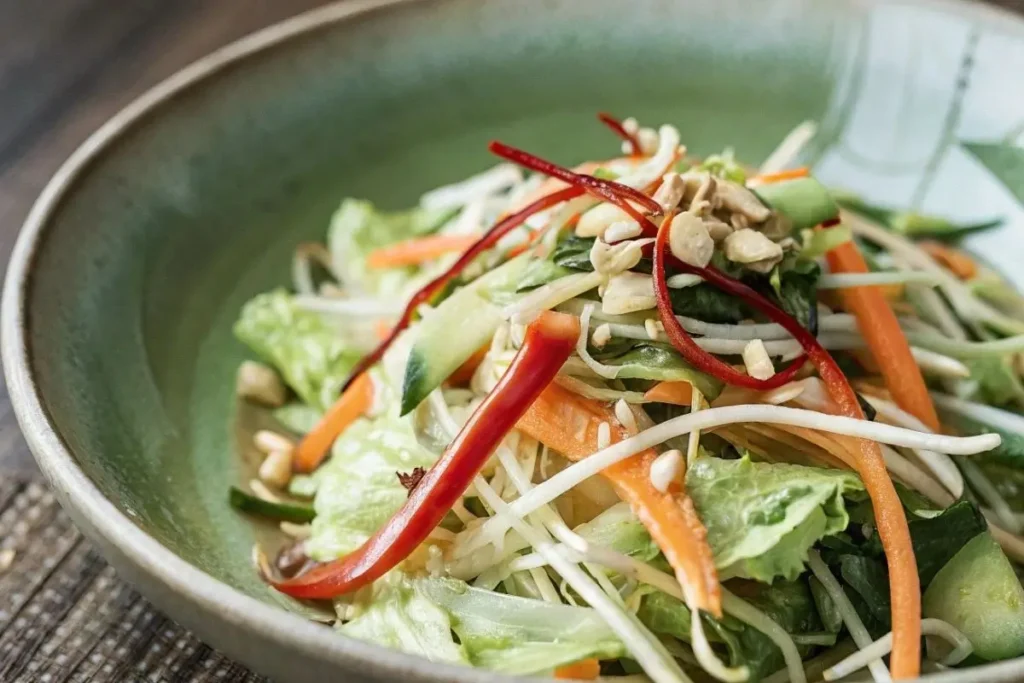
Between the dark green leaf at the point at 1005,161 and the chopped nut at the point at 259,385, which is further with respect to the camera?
the dark green leaf at the point at 1005,161

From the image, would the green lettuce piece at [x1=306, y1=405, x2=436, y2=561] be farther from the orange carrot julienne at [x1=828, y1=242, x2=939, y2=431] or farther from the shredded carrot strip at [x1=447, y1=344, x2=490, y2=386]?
the orange carrot julienne at [x1=828, y1=242, x2=939, y2=431]

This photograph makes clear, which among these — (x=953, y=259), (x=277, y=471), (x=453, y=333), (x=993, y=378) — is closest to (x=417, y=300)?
(x=453, y=333)

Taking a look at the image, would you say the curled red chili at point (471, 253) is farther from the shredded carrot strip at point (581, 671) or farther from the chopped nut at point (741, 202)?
the shredded carrot strip at point (581, 671)

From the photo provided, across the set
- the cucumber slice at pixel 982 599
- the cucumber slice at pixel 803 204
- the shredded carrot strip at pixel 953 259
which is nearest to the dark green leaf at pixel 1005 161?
the shredded carrot strip at pixel 953 259

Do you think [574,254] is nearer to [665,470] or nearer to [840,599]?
[665,470]

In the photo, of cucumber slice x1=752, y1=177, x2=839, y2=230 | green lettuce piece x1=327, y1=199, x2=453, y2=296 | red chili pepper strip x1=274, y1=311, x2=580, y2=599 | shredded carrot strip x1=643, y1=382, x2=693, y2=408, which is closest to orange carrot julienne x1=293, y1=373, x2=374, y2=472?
green lettuce piece x1=327, y1=199, x2=453, y2=296

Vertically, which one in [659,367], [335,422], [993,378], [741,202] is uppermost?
[741,202]

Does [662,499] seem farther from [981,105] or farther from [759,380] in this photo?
[981,105]
